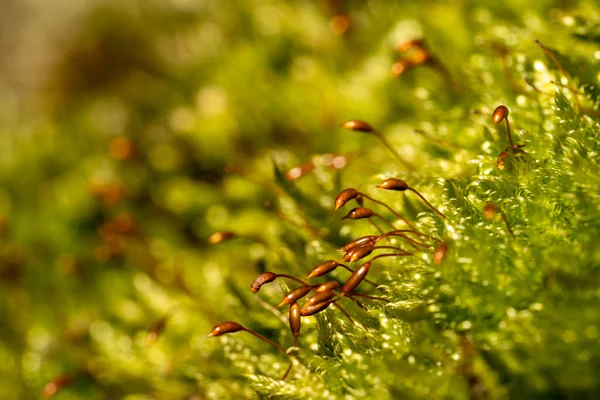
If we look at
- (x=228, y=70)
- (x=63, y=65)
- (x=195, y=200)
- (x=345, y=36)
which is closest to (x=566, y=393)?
(x=195, y=200)

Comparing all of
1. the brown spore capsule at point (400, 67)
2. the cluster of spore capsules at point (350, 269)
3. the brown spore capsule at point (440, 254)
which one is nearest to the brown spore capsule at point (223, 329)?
the cluster of spore capsules at point (350, 269)

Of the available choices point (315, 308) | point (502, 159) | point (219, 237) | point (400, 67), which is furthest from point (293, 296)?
point (400, 67)

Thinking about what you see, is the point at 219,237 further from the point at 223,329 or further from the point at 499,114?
the point at 499,114

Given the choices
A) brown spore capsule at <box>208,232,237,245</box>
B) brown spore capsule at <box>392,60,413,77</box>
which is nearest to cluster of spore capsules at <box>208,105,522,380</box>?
brown spore capsule at <box>208,232,237,245</box>

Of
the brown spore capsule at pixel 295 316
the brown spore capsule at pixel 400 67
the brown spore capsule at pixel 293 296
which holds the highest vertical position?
the brown spore capsule at pixel 400 67

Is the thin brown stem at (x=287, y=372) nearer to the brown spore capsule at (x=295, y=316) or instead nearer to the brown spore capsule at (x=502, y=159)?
the brown spore capsule at (x=295, y=316)

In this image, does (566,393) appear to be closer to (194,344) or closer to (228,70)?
(194,344)

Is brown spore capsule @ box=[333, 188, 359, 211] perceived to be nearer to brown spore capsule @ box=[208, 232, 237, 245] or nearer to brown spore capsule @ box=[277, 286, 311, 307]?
brown spore capsule @ box=[277, 286, 311, 307]

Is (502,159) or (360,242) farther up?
(502,159)
